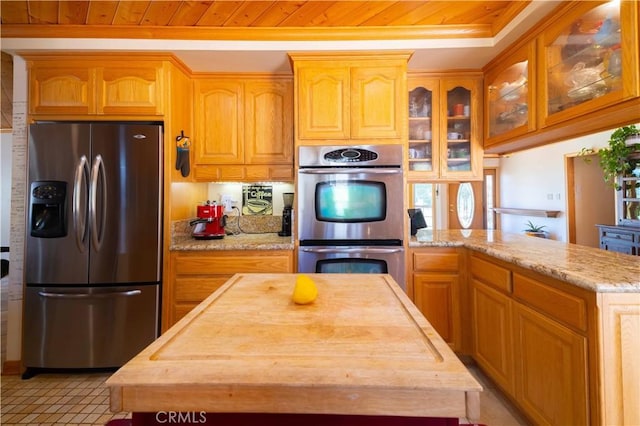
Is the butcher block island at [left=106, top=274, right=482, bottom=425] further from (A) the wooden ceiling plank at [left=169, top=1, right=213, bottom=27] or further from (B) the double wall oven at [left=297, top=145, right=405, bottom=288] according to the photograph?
(A) the wooden ceiling plank at [left=169, top=1, right=213, bottom=27]

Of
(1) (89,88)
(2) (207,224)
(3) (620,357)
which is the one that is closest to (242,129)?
(2) (207,224)

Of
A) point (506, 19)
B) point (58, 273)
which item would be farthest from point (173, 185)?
point (506, 19)

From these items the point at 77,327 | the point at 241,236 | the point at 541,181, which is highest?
the point at 541,181

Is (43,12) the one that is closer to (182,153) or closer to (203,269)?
(182,153)

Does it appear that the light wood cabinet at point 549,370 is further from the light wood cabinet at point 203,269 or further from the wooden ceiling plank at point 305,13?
the wooden ceiling plank at point 305,13

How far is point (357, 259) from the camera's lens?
85.0 inches

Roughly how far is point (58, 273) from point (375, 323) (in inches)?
94.1

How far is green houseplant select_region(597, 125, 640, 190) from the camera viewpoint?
3.30 meters

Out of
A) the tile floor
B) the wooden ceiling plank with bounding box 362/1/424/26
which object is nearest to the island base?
the tile floor

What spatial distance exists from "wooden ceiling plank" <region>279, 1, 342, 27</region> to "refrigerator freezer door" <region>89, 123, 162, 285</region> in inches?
49.3

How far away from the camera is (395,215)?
2.18 meters

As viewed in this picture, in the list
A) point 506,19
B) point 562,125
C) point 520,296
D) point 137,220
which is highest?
point 506,19

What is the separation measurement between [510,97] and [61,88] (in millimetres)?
3473

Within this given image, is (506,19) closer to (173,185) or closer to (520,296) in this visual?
(520,296)
